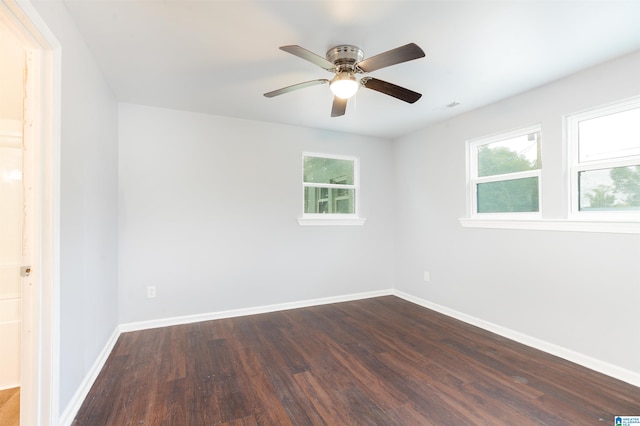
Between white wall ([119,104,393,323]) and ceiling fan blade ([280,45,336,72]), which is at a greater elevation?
ceiling fan blade ([280,45,336,72])

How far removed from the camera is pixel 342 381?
7.20 ft

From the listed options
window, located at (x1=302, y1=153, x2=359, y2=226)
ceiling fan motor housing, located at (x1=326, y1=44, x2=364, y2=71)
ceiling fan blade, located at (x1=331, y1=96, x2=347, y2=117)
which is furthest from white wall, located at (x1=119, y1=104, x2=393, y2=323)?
ceiling fan motor housing, located at (x1=326, y1=44, x2=364, y2=71)

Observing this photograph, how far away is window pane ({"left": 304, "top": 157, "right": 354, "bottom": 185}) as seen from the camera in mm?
4113

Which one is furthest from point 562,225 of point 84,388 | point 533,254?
point 84,388

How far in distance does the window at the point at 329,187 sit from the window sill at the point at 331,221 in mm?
45

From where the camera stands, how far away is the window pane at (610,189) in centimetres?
226

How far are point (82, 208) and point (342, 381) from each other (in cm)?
228

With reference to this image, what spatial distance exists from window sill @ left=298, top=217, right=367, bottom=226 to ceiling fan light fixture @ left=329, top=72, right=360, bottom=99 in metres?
2.11

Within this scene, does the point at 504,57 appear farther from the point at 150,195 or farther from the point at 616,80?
the point at 150,195

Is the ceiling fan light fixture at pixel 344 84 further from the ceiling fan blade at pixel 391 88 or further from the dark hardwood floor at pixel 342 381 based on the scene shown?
the dark hardwood floor at pixel 342 381

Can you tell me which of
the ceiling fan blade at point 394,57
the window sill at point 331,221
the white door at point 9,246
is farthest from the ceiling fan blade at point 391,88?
the white door at point 9,246

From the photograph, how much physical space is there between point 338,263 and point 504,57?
9.93ft

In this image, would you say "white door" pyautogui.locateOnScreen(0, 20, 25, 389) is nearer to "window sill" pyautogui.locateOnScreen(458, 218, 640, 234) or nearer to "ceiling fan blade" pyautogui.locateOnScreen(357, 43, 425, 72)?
"ceiling fan blade" pyautogui.locateOnScreen(357, 43, 425, 72)

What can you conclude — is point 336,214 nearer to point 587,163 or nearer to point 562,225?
point 562,225
